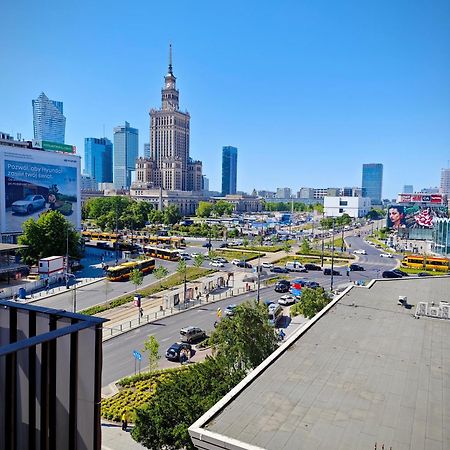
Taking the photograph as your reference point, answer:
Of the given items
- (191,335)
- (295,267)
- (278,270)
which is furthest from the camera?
(295,267)

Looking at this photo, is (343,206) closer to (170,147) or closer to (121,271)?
(170,147)

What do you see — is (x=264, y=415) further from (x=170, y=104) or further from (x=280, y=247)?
(x=170, y=104)

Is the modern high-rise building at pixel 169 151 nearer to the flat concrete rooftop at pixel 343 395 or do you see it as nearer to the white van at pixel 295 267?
the white van at pixel 295 267

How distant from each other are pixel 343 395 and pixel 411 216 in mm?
96314

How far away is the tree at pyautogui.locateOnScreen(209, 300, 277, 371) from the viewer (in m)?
16.9

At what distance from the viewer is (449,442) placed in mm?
8906

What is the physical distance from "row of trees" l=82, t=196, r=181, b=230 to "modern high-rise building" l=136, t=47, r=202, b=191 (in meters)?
46.7

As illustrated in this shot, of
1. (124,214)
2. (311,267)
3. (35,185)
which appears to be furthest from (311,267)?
(124,214)

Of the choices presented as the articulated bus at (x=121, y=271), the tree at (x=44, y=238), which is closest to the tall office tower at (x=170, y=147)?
the tree at (x=44, y=238)

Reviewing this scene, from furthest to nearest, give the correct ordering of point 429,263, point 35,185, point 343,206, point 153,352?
point 343,206
point 35,185
point 429,263
point 153,352

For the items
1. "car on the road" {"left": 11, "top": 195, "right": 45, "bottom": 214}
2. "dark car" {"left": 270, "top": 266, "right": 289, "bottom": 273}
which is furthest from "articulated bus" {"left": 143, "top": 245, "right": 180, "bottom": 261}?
"car on the road" {"left": 11, "top": 195, "right": 45, "bottom": 214}

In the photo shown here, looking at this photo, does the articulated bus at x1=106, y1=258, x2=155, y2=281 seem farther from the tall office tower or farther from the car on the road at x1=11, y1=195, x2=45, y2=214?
the tall office tower

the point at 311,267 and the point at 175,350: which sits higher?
the point at 311,267

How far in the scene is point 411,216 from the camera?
97.4 metres
